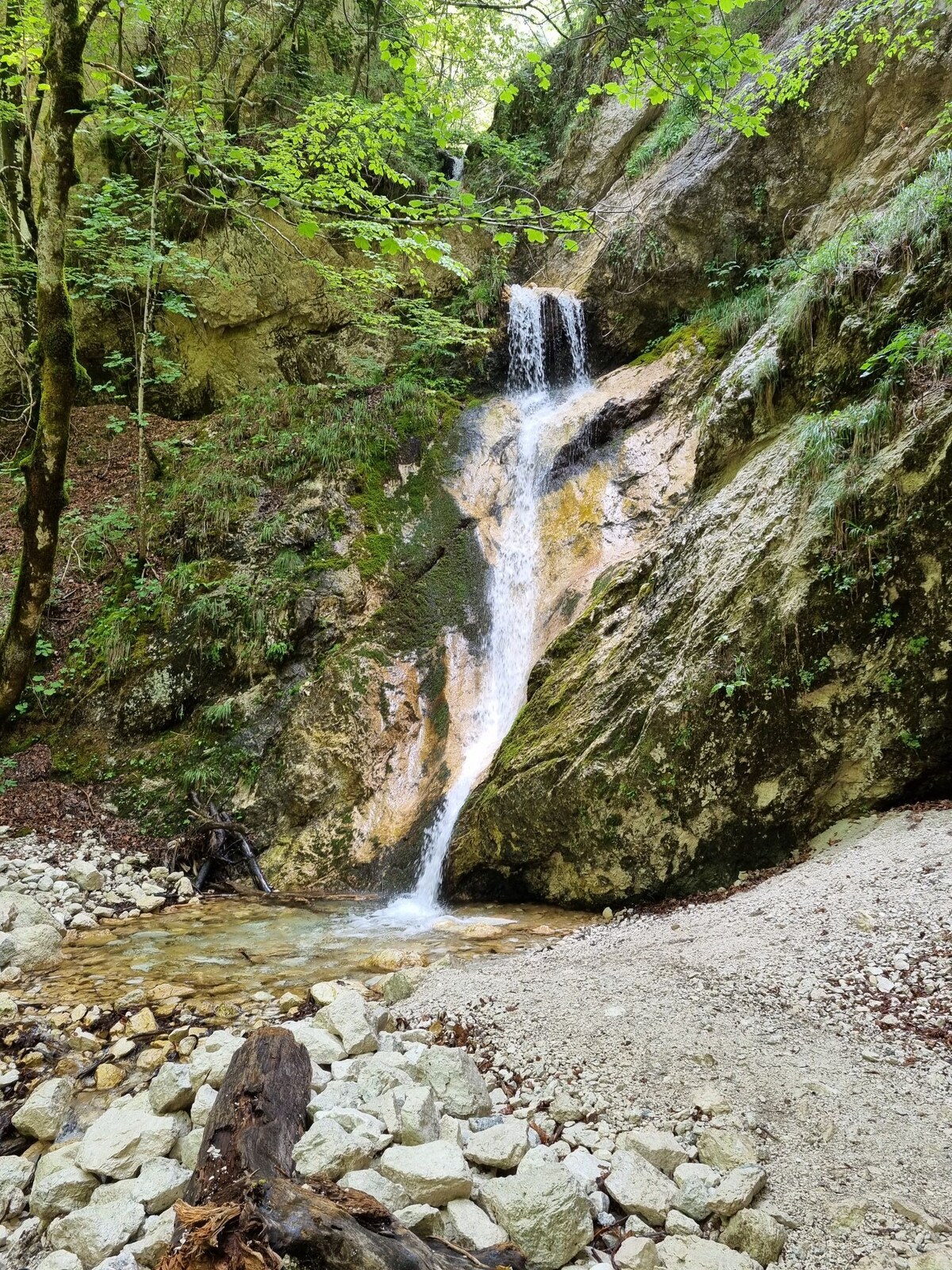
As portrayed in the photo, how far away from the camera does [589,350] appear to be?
1230 cm

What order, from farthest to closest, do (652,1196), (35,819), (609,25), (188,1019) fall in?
1. (35,819)
2. (188,1019)
3. (609,25)
4. (652,1196)

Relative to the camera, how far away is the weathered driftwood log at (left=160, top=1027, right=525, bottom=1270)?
1559mm

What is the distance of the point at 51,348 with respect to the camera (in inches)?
204

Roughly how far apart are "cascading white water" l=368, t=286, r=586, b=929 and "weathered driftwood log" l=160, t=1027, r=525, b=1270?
387 centimetres

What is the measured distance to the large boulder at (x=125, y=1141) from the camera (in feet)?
7.63

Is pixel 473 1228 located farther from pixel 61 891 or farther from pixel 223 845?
pixel 223 845

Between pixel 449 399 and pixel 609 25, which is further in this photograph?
pixel 449 399

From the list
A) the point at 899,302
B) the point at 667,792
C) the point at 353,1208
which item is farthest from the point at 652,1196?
→ the point at 899,302


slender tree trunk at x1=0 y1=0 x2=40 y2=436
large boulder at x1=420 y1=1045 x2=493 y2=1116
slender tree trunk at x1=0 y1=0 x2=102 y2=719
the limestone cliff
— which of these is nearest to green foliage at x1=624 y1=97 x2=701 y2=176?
the limestone cliff

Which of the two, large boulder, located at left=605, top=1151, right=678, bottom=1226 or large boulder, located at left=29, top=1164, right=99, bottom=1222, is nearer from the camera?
large boulder, located at left=605, top=1151, right=678, bottom=1226

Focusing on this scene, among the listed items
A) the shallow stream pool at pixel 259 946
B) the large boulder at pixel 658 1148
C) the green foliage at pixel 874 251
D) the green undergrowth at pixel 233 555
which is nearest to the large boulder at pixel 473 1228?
the large boulder at pixel 658 1148

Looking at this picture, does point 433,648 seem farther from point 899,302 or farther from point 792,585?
point 899,302

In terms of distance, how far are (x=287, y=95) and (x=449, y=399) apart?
6.84 m

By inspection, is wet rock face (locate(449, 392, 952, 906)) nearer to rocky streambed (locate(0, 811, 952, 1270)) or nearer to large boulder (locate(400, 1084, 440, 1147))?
rocky streambed (locate(0, 811, 952, 1270))
